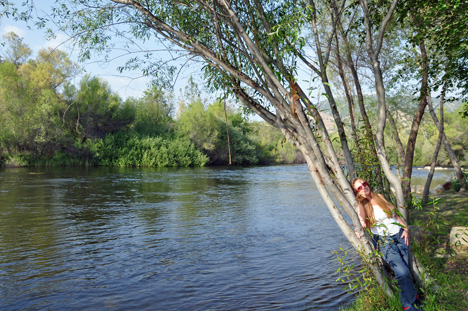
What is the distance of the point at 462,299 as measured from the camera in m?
4.59

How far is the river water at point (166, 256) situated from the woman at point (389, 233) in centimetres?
181

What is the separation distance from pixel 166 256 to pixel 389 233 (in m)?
5.89

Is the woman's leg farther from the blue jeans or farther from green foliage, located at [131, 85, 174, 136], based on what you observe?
green foliage, located at [131, 85, 174, 136]

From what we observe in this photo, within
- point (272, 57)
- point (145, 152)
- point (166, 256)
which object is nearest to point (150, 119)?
point (145, 152)

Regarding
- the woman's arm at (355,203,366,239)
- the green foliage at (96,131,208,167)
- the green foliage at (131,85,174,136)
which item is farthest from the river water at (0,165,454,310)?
the green foliage at (131,85,174,136)

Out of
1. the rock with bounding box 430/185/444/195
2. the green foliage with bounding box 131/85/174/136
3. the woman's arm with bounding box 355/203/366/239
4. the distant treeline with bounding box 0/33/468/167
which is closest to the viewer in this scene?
the woman's arm with bounding box 355/203/366/239

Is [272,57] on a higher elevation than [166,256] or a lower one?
higher

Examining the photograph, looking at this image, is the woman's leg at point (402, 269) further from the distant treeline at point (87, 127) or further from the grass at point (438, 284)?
the distant treeline at point (87, 127)

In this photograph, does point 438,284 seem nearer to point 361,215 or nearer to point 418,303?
point 418,303

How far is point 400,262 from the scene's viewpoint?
4.61 m

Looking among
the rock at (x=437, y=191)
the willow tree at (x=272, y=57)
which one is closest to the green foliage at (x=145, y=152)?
the rock at (x=437, y=191)

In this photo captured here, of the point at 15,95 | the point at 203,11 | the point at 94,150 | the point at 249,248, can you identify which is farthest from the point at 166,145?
the point at 203,11

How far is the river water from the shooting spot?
6.44 meters

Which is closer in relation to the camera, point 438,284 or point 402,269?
point 402,269
